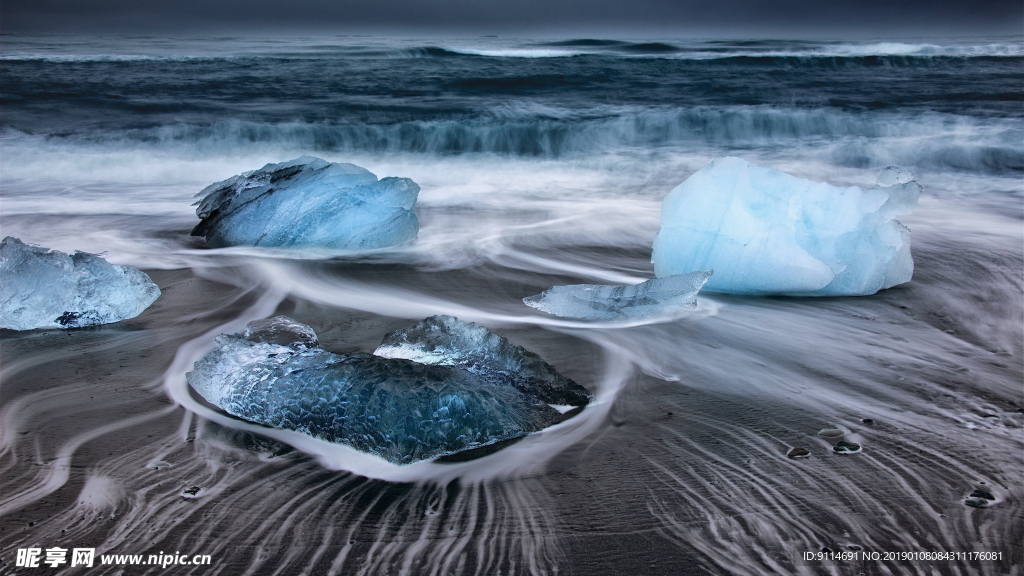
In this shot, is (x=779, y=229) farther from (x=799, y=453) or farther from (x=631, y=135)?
(x=631, y=135)

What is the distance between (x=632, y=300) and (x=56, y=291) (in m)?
2.51

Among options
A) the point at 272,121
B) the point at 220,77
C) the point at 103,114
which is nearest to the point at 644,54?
the point at 220,77

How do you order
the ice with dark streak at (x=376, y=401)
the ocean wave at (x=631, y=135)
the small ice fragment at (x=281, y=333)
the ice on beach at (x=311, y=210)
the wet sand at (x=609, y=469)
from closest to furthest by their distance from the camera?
the wet sand at (x=609, y=469), the ice with dark streak at (x=376, y=401), the small ice fragment at (x=281, y=333), the ice on beach at (x=311, y=210), the ocean wave at (x=631, y=135)

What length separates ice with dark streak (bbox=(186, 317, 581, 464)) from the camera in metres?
2.06

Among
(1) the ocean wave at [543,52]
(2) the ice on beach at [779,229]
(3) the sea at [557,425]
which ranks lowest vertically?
(3) the sea at [557,425]

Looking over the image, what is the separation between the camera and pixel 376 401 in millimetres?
2082

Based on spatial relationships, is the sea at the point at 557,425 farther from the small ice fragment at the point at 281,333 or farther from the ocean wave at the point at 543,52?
the ocean wave at the point at 543,52

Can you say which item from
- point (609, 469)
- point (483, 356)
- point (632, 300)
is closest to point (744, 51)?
point (632, 300)

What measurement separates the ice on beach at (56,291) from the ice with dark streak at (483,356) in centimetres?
138

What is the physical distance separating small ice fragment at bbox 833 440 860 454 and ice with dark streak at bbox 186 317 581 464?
84 centimetres

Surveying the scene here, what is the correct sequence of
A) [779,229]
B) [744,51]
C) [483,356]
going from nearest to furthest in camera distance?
1. [483,356]
2. [779,229]
3. [744,51]

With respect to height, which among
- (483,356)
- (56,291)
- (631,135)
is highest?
(631,135)

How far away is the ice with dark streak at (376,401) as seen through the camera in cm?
206

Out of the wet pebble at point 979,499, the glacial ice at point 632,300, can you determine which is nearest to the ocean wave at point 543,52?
the glacial ice at point 632,300
